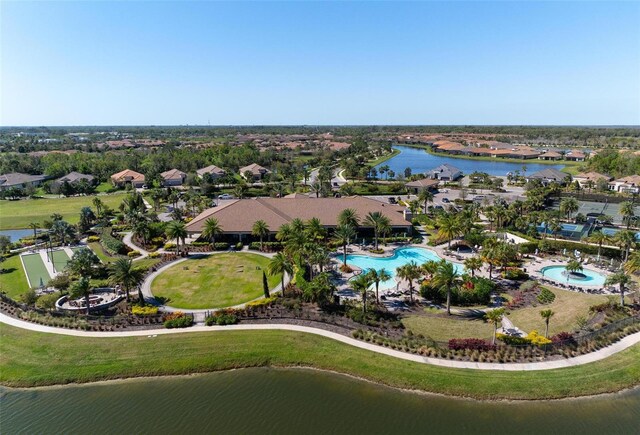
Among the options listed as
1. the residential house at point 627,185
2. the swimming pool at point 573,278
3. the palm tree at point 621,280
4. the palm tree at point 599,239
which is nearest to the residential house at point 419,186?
the residential house at point 627,185

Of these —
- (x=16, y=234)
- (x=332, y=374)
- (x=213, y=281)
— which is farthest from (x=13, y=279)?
(x=332, y=374)

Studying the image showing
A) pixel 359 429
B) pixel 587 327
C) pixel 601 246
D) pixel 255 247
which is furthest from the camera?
pixel 255 247

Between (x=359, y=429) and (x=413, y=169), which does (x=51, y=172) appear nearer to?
(x=413, y=169)

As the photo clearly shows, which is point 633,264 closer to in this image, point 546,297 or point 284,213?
point 546,297

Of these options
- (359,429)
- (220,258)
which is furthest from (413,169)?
(359,429)

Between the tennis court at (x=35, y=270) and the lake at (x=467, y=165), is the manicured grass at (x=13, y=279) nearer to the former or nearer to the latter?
the tennis court at (x=35, y=270)

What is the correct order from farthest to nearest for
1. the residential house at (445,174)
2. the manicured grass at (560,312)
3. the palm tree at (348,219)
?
the residential house at (445,174), the palm tree at (348,219), the manicured grass at (560,312)
